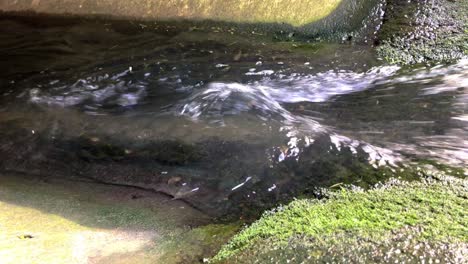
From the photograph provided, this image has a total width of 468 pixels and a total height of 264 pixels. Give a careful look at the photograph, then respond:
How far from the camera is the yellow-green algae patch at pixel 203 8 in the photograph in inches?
223

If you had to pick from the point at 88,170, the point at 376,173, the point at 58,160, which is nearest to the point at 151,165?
the point at 88,170

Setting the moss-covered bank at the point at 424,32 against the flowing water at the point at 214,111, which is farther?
the moss-covered bank at the point at 424,32

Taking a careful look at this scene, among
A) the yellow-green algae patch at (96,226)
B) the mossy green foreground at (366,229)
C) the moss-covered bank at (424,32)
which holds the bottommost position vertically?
the yellow-green algae patch at (96,226)

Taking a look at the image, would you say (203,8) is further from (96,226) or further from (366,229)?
(366,229)

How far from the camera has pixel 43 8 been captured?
20.0 ft

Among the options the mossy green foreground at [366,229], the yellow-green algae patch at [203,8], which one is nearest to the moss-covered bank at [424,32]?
the yellow-green algae patch at [203,8]

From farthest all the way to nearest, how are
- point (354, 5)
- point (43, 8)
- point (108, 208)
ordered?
1. point (43, 8)
2. point (354, 5)
3. point (108, 208)

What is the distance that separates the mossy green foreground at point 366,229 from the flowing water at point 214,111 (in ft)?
1.04

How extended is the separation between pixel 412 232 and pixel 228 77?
9.67 ft

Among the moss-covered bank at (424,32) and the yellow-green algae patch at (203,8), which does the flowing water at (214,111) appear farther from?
the moss-covered bank at (424,32)

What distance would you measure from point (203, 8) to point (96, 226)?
363cm

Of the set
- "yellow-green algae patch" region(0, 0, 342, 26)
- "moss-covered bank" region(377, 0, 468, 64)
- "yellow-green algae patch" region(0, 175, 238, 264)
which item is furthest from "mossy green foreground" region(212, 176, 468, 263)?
"yellow-green algae patch" region(0, 0, 342, 26)

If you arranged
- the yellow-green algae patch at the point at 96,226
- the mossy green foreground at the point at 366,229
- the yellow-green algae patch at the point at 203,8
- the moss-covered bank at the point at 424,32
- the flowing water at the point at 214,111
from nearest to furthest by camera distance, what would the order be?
the mossy green foreground at the point at 366,229
the yellow-green algae patch at the point at 96,226
the flowing water at the point at 214,111
the moss-covered bank at the point at 424,32
the yellow-green algae patch at the point at 203,8

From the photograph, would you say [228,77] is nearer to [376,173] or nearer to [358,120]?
[358,120]
